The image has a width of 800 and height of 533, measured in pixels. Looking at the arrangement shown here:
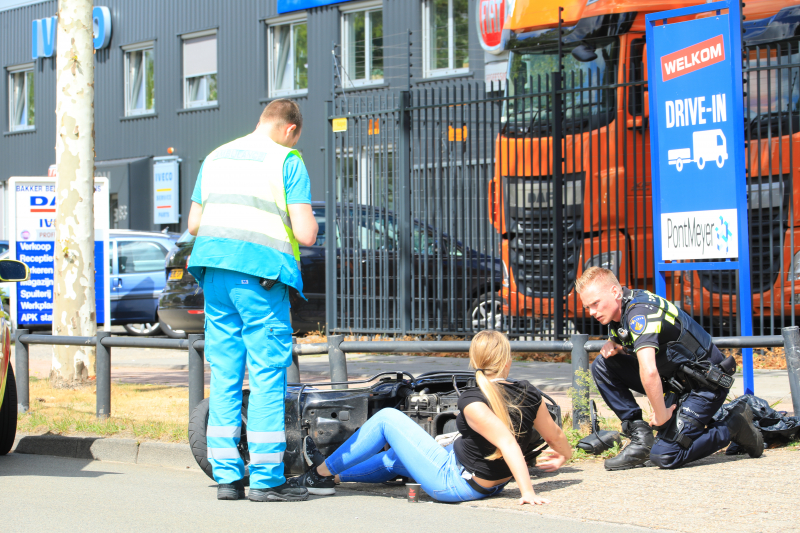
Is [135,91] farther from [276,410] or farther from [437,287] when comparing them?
[276,410]

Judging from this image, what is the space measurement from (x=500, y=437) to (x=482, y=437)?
13 centimetres

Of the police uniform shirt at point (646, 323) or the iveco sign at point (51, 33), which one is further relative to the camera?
the iveco sign at point (51, 33)

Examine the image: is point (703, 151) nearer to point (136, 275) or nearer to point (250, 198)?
point (250, 198)

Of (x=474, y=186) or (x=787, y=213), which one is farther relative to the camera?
(x=474, y=186)

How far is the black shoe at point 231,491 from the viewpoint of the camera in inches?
187

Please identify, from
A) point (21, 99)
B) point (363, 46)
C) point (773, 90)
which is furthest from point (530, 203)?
point (21, 99)

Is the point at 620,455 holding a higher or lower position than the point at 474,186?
lower

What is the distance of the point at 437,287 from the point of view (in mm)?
11016

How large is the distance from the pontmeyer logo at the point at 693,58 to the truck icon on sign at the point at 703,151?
0.45 m

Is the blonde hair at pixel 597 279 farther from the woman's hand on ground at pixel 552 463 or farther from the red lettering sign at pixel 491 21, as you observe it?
the red lettering sign at pixel 491 21

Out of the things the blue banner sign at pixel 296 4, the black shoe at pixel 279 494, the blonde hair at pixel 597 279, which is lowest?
the black shoe at pixel 279 494

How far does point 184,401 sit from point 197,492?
2.80m

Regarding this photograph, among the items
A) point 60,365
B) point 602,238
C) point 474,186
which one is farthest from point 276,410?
point 474,186

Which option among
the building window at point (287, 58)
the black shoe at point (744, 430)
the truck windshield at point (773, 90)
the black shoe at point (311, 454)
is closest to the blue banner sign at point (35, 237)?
the black shoe at point (311, 454)
